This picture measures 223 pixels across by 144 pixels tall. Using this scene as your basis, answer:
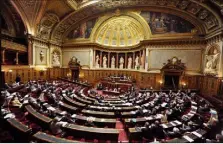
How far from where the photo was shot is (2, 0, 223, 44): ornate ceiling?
39.5 ft

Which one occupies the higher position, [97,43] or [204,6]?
[204,6]

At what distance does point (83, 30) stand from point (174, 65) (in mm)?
15959

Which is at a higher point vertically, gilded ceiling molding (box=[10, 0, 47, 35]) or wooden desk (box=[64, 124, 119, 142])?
gilded ceiling molding (box=[10, 0, 47, 35])

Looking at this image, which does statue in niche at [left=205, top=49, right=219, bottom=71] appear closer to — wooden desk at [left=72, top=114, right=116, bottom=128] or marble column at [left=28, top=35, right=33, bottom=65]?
wooden desk at [left=72, top=114, right=116, bottom=128]

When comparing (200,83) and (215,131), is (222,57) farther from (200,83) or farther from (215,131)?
(215,131)

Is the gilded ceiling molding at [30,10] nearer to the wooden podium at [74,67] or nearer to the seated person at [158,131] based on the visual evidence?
the wooden podium at [74,67]

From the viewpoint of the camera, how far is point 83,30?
19844mm

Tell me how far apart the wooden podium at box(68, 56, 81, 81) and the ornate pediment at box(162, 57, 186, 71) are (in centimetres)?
1461

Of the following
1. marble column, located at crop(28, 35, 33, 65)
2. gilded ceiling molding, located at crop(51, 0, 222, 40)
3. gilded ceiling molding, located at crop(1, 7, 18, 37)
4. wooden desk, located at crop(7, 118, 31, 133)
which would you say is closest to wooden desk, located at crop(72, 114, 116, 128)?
wooden desk, located at crop(7, 118, 31, 133)

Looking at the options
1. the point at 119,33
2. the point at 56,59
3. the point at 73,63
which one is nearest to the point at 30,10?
the point at 56,59

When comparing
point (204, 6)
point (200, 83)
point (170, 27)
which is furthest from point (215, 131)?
point (170, 27)

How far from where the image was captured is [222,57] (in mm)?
11016

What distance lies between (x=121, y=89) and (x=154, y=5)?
12112 millimetres

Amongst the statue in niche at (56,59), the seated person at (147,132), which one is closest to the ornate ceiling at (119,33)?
the statue in niche at (56,59)
